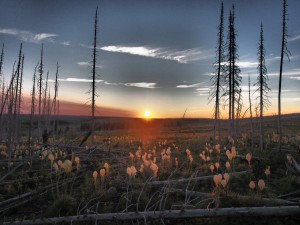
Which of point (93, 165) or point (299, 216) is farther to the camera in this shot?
point (93, 165)

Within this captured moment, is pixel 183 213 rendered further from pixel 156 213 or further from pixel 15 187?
pixel 15 187

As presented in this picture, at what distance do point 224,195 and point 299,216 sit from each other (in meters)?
1.77

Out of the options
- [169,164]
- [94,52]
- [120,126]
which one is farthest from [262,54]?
[120,126]

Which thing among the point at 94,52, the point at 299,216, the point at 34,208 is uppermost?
the point at 94,52

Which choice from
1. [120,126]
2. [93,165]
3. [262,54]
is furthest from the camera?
[120,126]

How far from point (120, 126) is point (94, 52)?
62052 mm

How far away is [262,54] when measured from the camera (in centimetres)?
2584

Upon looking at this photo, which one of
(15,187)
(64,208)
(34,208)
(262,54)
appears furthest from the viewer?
(262,54)

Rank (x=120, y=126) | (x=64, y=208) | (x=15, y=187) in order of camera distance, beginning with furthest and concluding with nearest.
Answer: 1. (x=120, y=126)
2. (x=15, y=187)
3. (x=64, y=208)

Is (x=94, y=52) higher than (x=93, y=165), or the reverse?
(x=94, y=52)

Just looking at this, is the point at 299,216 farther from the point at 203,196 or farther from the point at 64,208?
the point at 64,208

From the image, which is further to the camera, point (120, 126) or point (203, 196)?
point (120, 126)

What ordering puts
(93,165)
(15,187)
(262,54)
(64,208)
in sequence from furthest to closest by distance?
(262,54)
(93,165)
(15,187)
(64,208)

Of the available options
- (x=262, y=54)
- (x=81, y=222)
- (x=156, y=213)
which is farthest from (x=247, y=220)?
(x=262, y=54)
